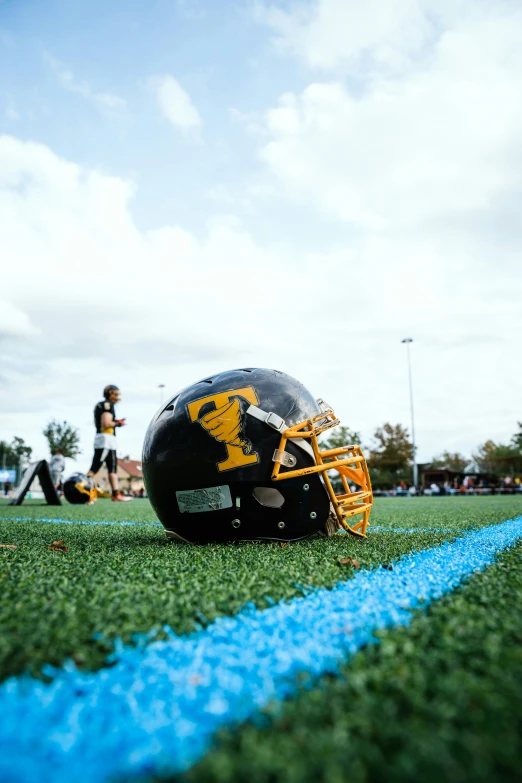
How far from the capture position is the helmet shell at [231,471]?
9.96 feet

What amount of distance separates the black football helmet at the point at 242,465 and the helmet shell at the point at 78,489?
29.2 ft

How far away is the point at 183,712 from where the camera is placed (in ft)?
3.27

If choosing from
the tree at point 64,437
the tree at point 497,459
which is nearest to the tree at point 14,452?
the tree at point 64,437

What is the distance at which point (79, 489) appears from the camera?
1149cm

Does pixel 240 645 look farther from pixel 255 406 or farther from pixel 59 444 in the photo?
pixel 59 444

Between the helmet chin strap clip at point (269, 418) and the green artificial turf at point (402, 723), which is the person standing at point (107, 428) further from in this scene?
the green artificial turf at point (402, 723)

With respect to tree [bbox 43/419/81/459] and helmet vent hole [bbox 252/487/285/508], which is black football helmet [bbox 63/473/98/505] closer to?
helmet vent hole [bbox 252/487/285/508]

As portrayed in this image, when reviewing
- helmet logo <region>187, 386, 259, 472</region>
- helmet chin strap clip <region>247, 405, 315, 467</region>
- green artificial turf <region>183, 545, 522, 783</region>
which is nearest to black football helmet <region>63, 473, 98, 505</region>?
helmet logo <region>187, 386, 259, 472</region>

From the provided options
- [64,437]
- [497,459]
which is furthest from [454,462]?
[64,437]

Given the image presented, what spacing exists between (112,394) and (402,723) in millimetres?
9312

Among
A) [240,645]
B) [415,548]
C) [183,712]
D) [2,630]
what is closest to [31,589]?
[2,630]

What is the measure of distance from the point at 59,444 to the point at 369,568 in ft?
165

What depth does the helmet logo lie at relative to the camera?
3.03m

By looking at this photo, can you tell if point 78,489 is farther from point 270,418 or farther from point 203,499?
point 270,418
